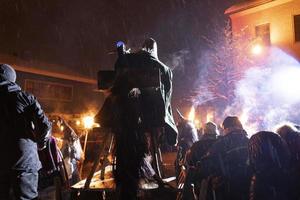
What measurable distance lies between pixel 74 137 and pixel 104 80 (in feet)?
14.6

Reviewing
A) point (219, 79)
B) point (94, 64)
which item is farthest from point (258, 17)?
point (94, 64)

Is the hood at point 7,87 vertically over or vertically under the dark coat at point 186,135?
over

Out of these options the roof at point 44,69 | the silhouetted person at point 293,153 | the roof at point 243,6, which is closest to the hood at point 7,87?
the silhouetted person at point 293,153

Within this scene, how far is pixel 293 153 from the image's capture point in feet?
15.4

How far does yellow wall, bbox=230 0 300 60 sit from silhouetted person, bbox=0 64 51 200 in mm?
19971

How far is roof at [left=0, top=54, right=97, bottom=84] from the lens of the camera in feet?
63.7

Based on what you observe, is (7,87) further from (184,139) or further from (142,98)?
(184,139)

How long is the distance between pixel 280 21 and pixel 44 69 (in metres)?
16.7

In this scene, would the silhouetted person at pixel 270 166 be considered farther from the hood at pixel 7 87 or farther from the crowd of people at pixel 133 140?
the hood at pixel 7 87

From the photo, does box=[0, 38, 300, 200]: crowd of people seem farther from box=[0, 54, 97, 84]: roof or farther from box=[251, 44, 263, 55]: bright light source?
box=[251, 44, 263, 55]: bright light source

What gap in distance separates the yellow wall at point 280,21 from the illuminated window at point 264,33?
0.83 ft

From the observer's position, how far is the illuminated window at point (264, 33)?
858 inches

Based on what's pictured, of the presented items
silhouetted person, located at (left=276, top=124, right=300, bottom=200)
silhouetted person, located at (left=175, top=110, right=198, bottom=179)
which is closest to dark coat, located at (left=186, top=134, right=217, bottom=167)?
silhouetted person, located at (left=276, top=124, right=300, bottom=200)

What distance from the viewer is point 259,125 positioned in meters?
20.8
